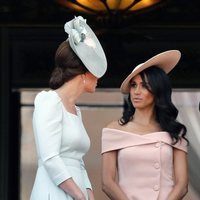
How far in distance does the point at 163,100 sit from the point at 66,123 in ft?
2.93

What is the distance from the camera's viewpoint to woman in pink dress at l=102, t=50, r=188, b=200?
4195mm

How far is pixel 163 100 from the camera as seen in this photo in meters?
4.27

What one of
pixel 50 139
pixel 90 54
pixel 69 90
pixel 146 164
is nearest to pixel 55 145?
pixel 50 139

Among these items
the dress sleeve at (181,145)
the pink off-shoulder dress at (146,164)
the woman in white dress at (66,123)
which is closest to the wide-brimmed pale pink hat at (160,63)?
the pink off-shoulder dress at (146,164)

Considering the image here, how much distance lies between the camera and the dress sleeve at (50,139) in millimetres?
3400

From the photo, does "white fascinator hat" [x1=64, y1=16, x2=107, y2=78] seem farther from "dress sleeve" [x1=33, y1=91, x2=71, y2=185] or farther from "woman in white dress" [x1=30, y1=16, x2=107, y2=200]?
"dress sleeve" [x1=33, y1=91, x2=71, y2=185]

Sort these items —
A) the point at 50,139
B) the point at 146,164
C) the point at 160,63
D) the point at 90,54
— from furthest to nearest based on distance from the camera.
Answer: the point at 160,63
the point at 146,164
the point at 90,54
the point at 50,139

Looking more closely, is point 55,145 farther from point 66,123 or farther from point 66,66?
point 66,66

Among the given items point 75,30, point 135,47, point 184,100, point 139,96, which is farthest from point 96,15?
point 75,30

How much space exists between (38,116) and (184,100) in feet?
10.6

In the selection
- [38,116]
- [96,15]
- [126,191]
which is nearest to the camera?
[38,116]

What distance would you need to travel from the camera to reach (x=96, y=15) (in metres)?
6.27

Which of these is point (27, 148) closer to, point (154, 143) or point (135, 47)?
point (135, 47)

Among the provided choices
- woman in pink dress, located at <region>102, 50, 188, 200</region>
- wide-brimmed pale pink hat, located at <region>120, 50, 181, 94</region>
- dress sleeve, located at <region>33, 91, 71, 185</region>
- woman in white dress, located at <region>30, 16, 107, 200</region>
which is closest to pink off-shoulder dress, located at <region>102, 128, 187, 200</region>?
woman in pink dress, located at <region>102, 50, 188, 200</region>
